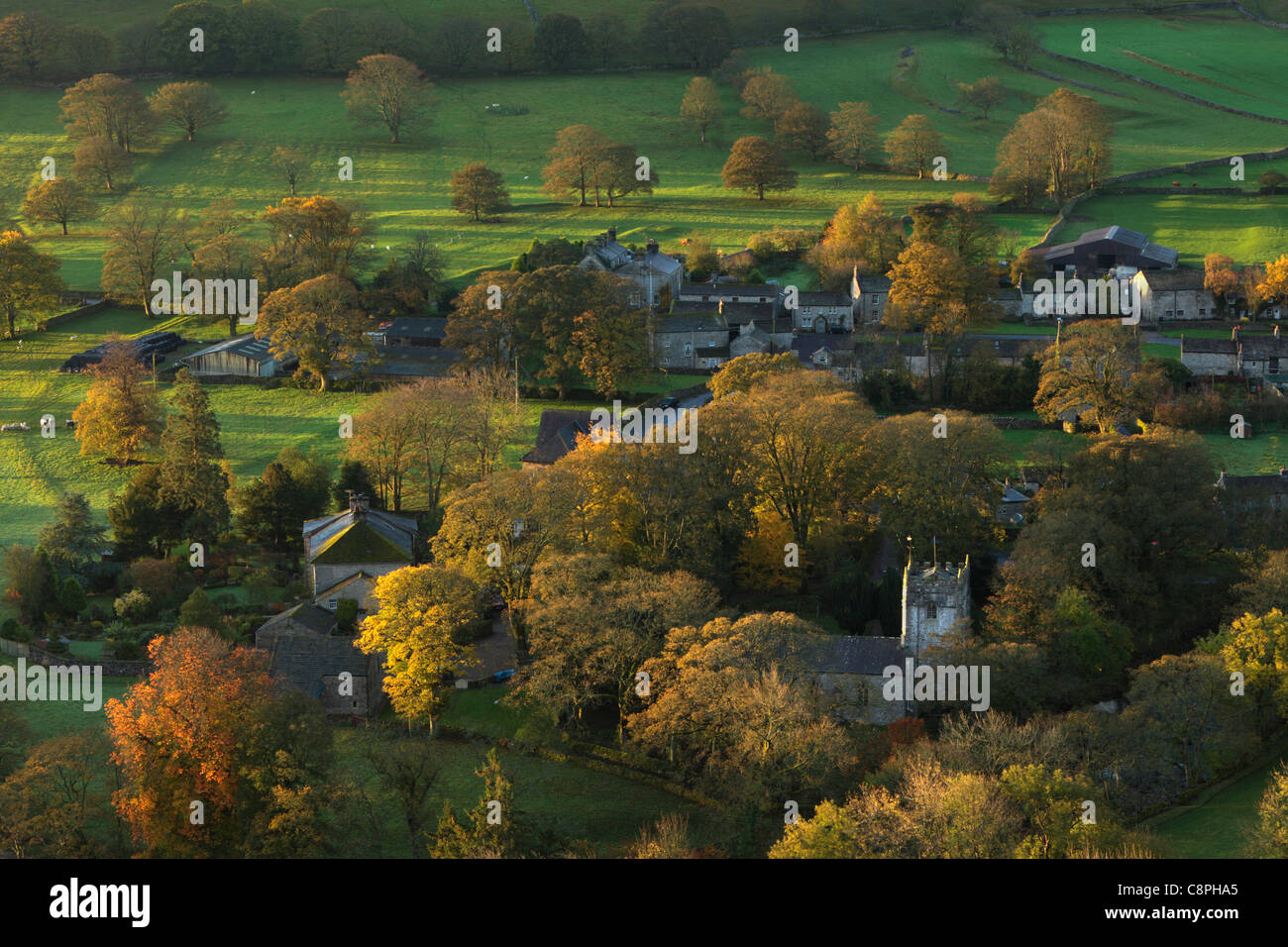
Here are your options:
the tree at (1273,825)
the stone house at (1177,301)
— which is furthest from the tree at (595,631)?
the stone house at (1177,301)

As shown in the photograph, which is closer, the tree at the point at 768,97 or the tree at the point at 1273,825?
the tree at the point at 1273,825

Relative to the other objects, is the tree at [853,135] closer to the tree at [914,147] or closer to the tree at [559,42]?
the tree at [914,147]

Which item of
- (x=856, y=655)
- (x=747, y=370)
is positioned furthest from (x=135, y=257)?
(x=856, y=655)

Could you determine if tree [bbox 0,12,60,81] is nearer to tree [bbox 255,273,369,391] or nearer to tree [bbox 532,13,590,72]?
tree [bbox 532,13,590,72]

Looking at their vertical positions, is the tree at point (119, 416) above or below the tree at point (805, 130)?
below

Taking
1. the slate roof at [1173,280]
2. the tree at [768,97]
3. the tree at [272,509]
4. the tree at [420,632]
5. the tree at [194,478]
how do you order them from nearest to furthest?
the tree at [420,632], the tree at [194,478], the tree at [272,509], the slate roof at [1173,280], the tree at [768,97]

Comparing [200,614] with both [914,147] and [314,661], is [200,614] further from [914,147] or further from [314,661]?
[914,147]

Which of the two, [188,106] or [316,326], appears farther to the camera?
[188,106]
